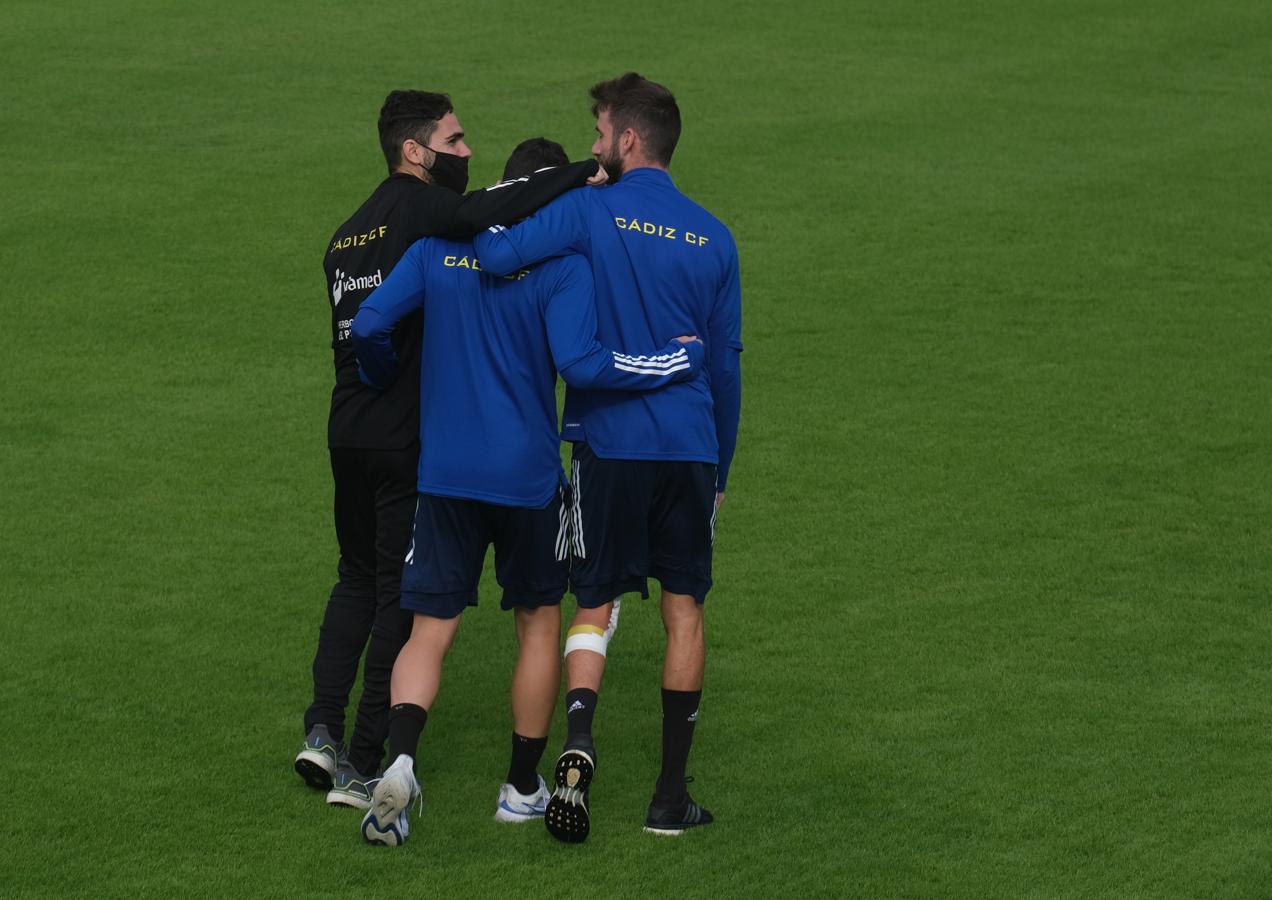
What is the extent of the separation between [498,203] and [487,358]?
436mm

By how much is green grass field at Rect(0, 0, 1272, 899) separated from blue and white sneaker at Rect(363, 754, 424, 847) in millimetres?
82

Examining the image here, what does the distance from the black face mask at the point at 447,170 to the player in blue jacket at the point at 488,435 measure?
0.81ft

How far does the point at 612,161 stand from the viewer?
5.32 metres

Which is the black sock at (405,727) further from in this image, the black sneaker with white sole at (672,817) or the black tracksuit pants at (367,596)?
the black sneaker with white sole at (672,817)

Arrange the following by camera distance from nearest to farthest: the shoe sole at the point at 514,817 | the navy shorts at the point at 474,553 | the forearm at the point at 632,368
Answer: the forearm at the point at 632,368 < the navy shorts at the point at 474,553 < the shoe sole at the point at 514,817

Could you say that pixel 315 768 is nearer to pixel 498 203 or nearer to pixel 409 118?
pixel 498 203

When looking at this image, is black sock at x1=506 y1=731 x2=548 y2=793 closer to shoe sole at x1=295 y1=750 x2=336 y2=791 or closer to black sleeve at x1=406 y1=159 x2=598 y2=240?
shoe sole at x1=295 y1=750 x2=336 y2=791

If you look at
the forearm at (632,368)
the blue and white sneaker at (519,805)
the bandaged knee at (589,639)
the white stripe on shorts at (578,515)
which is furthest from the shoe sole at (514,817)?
the forearm at (632,368)

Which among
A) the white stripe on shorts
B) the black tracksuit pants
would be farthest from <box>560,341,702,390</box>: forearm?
the black tracksuit pants

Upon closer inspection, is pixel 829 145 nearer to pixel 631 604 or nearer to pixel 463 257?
pixel 631 604

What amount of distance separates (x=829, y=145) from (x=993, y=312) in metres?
3.81

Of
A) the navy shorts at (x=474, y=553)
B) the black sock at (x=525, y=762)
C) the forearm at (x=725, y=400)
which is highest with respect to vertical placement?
the forearm at (x=725, y=400)

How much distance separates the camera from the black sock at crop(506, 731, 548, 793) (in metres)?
5.36

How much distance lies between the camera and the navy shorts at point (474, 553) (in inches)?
206
